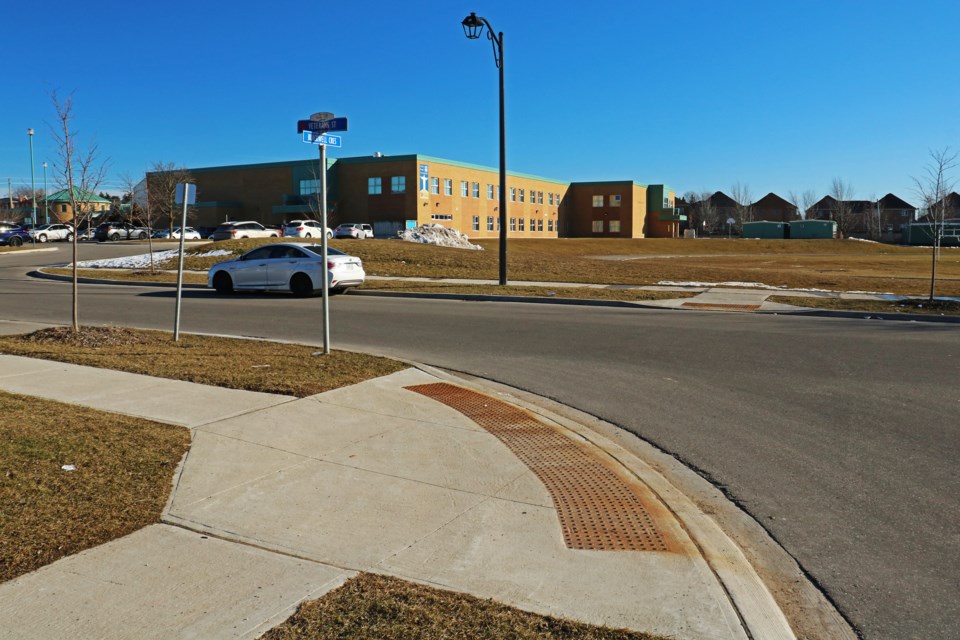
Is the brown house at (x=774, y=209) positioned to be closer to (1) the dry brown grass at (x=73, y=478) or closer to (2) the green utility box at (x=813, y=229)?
(2) the green utility box at (x=813, y=229)

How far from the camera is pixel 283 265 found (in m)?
20.2

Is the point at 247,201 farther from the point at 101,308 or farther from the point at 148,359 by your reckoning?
the point at 148,359

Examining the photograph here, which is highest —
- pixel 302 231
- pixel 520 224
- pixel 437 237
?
pixel 520 224

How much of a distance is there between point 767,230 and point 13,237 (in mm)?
91430

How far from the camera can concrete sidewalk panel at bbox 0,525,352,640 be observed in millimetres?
3328

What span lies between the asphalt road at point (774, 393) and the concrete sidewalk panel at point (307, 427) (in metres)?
2.39

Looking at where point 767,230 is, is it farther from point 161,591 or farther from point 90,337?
point 161,591

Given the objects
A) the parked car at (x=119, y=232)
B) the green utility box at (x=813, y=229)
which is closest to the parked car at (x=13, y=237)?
the parked car at (x=119, y=232)

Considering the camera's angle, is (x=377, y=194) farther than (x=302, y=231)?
Yes

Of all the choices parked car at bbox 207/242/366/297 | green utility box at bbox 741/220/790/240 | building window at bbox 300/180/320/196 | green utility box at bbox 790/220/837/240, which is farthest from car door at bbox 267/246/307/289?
green utility box at bbox 741/220/790/240

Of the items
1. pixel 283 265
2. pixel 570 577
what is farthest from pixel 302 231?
pixel 570 577

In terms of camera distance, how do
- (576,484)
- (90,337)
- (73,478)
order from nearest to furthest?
(73,478) < (576,484) < (90,337)

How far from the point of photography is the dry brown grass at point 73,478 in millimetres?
4176

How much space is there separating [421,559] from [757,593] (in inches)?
67.5
